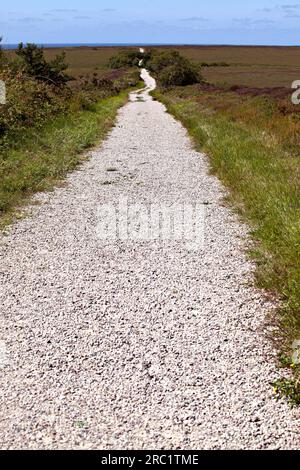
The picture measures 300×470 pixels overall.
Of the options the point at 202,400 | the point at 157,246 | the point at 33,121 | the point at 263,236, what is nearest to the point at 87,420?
the point at 202,400

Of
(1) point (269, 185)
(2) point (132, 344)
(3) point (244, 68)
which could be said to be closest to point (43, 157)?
(1) point (269, 185)

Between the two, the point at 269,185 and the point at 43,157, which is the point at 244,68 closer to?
the point at 43,157

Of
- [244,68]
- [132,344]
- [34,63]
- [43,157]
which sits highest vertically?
[244,68]

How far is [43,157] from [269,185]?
686 centimetres

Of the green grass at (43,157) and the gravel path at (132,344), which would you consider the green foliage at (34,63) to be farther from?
the gravel path at (132,344)

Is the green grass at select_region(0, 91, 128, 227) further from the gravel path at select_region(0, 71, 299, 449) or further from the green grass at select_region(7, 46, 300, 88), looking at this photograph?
the green grass at select_region(7, 46, 300, 88)

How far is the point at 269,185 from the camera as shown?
10.2 meters

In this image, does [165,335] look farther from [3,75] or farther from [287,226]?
[3,75]

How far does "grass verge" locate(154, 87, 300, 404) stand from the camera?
17.6ft

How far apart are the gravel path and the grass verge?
0.86 ft

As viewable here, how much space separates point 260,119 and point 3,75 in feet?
37.7

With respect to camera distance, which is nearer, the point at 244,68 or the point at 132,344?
the point at 132,344

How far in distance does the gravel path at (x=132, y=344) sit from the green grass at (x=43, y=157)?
1845 millimetres

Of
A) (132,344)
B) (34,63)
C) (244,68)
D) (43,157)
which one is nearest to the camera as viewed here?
(132,344)
